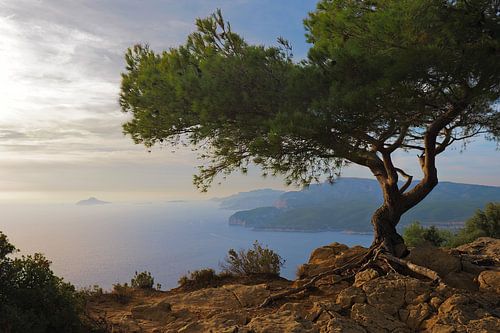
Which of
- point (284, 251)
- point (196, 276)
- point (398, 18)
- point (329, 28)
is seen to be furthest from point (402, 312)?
point (284, 251)

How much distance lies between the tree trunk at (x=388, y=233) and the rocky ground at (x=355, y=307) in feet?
3.10

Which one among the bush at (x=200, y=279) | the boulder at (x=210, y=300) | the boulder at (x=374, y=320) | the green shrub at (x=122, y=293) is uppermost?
the boulder at (x=374, y=320)

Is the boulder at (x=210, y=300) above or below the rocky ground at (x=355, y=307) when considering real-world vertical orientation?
below

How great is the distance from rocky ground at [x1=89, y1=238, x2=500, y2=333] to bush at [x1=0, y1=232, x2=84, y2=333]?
3.92 feet

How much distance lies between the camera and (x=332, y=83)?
8586 mm

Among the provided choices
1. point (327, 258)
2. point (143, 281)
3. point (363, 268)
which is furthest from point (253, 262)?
point (363, 268)

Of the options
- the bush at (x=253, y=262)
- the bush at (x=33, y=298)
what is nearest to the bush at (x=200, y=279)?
the bush at (x=253, y=262)

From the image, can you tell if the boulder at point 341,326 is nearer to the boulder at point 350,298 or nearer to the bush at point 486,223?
the boulder at point 350,298

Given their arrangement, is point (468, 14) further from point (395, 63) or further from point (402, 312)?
point (402, 312)

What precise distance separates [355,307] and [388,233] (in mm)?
5017

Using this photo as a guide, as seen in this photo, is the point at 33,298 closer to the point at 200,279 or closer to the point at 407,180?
the point at 200,279

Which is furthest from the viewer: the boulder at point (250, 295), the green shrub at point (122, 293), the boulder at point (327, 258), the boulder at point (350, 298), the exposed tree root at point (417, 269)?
the green shrub at point (122, 293)

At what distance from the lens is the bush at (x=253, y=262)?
14.0 meters

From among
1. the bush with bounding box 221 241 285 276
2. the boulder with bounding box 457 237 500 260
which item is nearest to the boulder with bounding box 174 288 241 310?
the bush with bounding box 221 241 285 276
